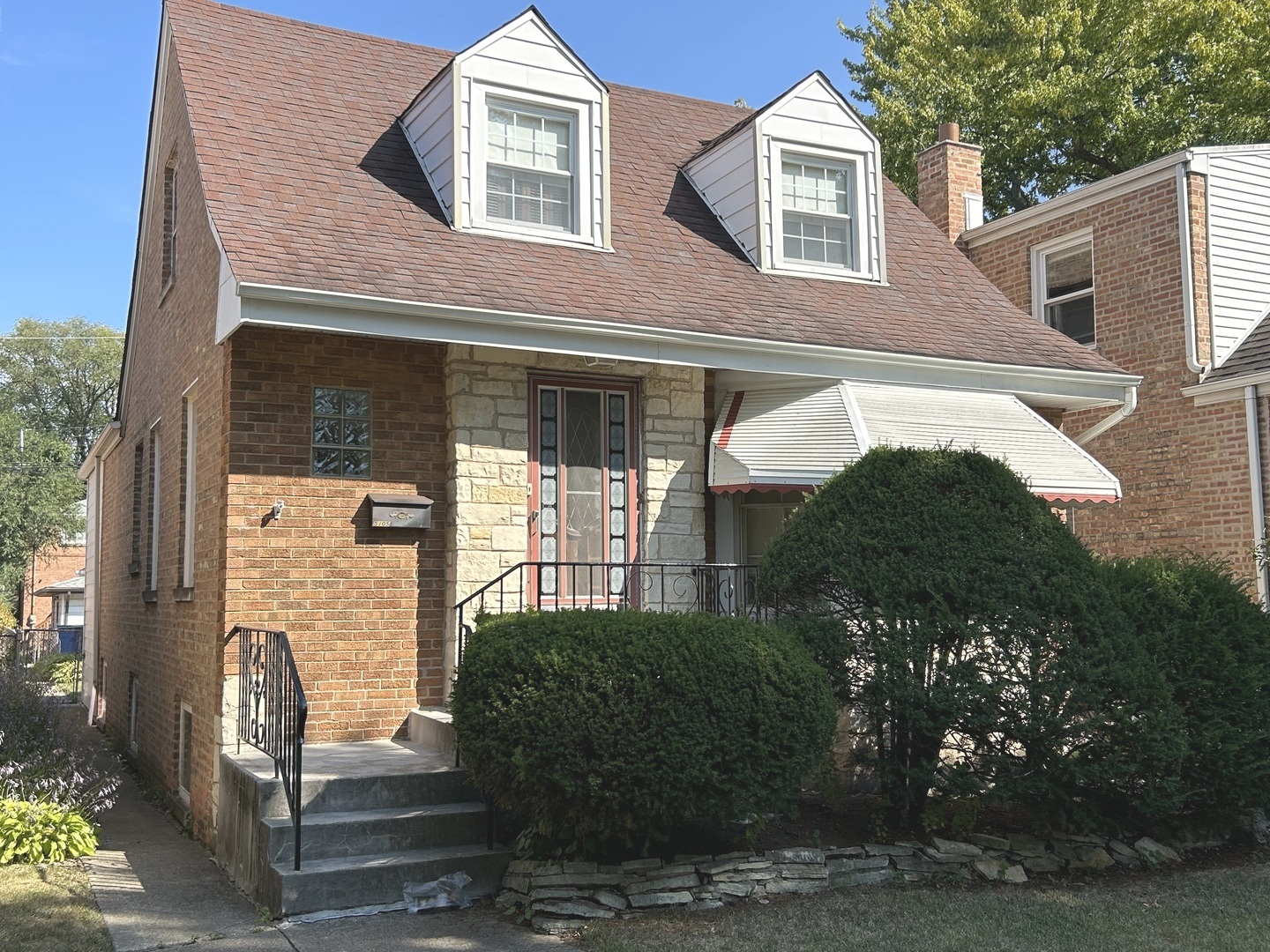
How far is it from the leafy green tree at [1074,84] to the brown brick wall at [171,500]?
1490cm

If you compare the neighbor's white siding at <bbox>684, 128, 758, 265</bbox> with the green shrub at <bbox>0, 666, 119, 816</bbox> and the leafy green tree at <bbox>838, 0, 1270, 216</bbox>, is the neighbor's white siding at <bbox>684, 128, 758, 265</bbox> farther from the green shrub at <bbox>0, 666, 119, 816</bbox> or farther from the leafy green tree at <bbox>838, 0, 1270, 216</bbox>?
the leafy green tree at <bbox>838, 0, 1270, 216</bbox>

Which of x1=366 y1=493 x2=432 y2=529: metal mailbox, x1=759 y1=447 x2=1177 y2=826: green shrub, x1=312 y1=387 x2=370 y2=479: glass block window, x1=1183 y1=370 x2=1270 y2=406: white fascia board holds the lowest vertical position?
x1=759 y1=447 x2=1177 y2=826: green shrub

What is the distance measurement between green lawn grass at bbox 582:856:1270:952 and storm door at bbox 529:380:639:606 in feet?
11.6

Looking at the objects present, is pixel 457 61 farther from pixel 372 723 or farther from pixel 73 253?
pixel 73 253

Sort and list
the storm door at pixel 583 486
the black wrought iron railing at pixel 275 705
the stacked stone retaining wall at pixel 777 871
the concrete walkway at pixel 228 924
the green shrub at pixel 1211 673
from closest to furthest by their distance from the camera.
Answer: the concrete walkway at pixel 228 924, the stacked stone retaining wall at pixel 777 871, the black wrought iron railing at pixel 275 705, the green shrub at pixel 1211 673, the storm door at pixel 583 486

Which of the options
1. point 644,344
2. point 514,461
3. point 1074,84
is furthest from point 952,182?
point 514,461

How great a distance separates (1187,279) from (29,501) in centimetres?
3569

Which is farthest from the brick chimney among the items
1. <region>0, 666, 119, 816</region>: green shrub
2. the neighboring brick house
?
<region>0, 666, 119, 816</region>: green shrub

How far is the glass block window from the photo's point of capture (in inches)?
342

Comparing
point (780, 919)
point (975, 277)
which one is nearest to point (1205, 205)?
point (975, 277)

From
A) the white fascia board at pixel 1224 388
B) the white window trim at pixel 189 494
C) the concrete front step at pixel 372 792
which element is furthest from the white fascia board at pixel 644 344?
the concrete front step at pixel 372 792

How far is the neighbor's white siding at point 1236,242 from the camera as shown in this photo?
13.2 metres

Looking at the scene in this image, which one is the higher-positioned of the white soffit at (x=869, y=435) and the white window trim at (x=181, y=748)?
the white soffit at (x=869, y=435)

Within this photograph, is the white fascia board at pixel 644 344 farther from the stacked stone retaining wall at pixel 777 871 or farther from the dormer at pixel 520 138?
the stacked stone retaining wall at pixel 777 871
